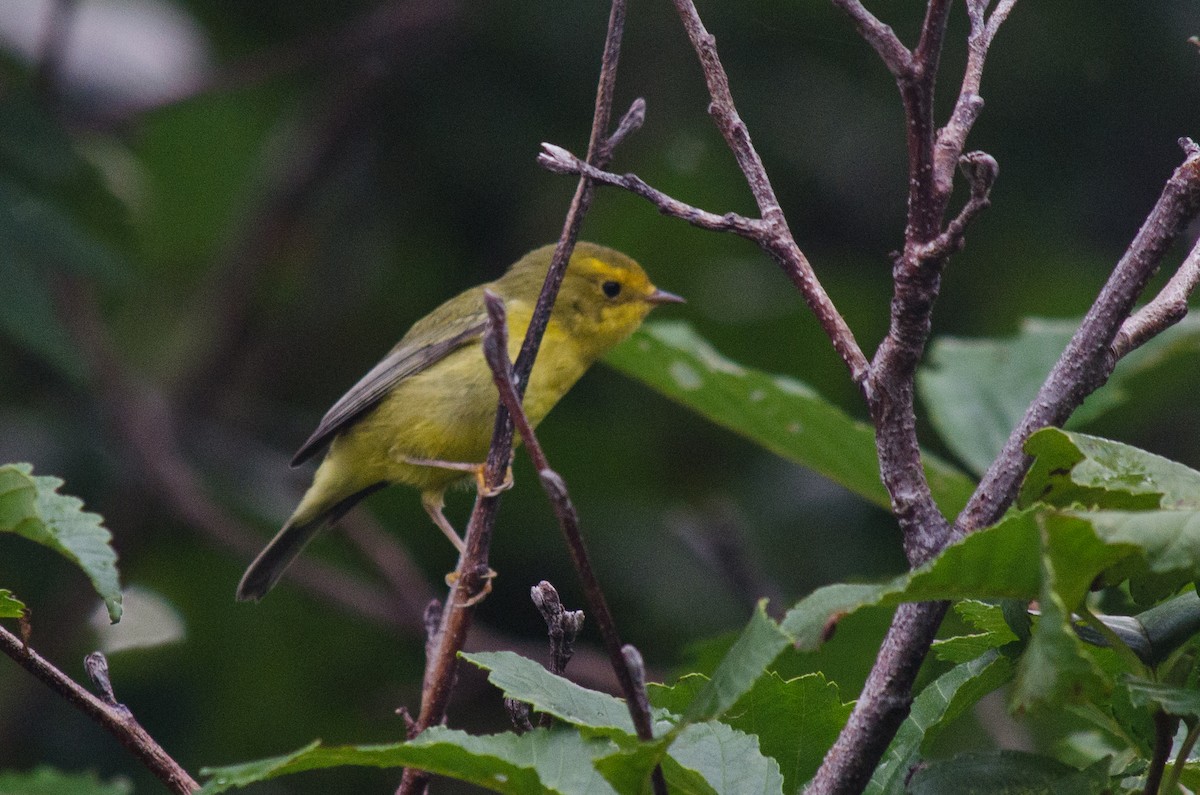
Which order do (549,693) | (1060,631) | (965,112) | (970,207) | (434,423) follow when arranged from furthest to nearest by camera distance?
(434,423), (549,693), (965,112), (970,207), (1060,631)

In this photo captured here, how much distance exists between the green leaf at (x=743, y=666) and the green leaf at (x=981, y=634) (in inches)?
14.1

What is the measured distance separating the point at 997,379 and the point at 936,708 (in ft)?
7.32

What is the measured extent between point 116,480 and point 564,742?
445cm

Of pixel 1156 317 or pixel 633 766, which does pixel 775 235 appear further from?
pixel 633 766

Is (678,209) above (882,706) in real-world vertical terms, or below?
above

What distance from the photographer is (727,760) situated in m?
1.74

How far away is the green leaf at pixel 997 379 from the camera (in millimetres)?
3641

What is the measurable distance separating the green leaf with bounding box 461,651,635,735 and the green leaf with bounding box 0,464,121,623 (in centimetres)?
43

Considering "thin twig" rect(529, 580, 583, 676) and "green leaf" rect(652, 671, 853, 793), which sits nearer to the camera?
"thin twig" rect(529, 580, 583, 676)

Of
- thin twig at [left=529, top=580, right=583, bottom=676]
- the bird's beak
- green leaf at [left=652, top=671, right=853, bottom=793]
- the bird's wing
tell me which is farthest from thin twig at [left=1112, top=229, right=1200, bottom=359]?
the bird's beak

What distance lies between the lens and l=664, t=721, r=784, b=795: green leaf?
170 cm

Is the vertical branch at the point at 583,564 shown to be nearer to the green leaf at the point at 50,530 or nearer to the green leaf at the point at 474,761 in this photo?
the green leaf at the point at 474,761

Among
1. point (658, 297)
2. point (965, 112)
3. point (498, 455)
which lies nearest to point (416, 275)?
point (658, 297)

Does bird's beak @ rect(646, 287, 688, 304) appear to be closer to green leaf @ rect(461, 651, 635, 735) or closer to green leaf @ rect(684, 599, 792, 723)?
green leaf @ rect(461, 651, 635, 735)
